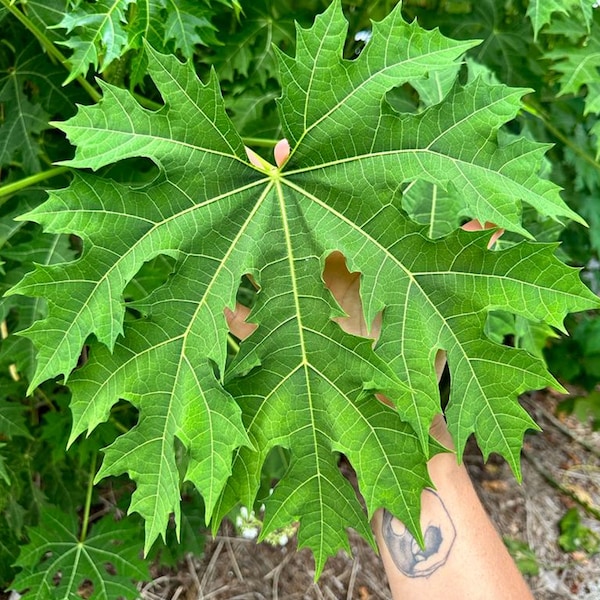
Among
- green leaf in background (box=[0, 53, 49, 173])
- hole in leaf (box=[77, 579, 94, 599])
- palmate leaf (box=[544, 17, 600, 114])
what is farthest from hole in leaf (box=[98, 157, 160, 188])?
hole in leaf (box=[77, 579, 94, 599])

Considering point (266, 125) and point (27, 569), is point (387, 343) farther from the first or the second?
point (27, 569)

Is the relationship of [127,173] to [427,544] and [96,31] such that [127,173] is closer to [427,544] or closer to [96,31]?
[96,31]

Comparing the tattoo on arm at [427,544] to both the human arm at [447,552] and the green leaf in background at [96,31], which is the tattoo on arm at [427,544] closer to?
the human arm at [447,552]

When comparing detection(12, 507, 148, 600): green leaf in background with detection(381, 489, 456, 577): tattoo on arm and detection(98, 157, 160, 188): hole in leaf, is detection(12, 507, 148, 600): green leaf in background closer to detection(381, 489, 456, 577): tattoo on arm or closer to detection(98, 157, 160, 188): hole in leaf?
detection(381, 489, 456, 577): tattoo on arm

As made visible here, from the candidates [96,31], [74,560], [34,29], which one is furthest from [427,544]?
[34,29]

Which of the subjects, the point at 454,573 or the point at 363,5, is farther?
the point at 363,5

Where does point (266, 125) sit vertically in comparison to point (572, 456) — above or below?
above

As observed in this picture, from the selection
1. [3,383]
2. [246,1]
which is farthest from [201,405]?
[246,1]
